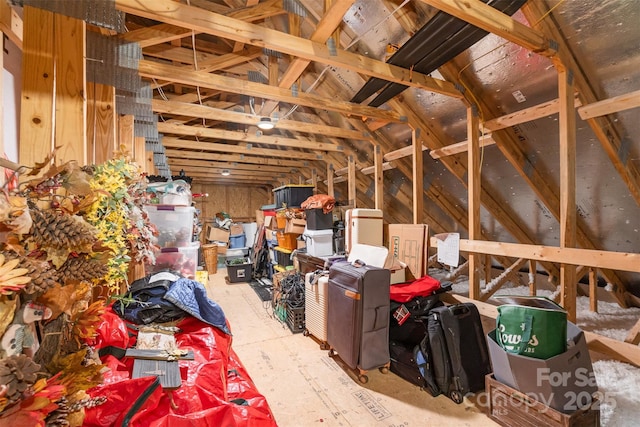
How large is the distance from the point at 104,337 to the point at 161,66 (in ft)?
6.31

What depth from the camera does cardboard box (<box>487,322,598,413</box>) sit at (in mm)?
1458

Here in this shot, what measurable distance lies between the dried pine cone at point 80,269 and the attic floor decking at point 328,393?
152 centimetres

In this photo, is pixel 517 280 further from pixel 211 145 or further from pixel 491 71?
pixel 211 145

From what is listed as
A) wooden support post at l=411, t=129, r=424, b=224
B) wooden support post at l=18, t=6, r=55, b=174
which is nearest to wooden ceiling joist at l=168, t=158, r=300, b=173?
wooden support post at l=411, t=129, r=424, b=224

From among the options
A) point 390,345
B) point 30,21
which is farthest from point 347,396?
point 30,21

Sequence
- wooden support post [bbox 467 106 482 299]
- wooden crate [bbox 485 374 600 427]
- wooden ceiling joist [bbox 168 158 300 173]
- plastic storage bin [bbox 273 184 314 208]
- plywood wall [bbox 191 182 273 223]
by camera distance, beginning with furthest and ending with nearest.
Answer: plywood wall [bbox 191 182 273 223] < wooden ceiling joist [bbox 168 158 300 173] < plastic storage bin [bbox 273 184 314 208] < wooden support post [bbox 467 106 482 299] < wooden crate [bbox 485 374 600 427]

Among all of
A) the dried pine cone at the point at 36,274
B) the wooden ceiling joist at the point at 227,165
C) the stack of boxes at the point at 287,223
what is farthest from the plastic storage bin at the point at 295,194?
the dried pine cone at the point at 36,274

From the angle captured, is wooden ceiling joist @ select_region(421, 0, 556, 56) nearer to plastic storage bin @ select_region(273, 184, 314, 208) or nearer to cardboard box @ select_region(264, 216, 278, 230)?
plastic storage bin @ select_region(273, 184, 314, 208)

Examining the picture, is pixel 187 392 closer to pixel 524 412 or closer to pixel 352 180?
pixel 524 412

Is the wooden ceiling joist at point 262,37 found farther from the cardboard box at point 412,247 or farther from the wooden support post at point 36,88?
the cardboard box at point 412,247

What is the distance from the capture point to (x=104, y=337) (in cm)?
117

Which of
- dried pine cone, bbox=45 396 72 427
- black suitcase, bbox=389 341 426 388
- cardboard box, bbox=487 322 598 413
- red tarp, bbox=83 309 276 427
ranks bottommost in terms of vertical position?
black suitcase, bbox=389 341 426 388

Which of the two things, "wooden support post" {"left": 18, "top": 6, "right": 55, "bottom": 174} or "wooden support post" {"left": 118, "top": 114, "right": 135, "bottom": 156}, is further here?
"wooden support post" {"left": 118, "top": 114, "right": 135, "bottom": 156}

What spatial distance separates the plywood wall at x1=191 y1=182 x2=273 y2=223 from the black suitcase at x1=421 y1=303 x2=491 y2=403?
23.5 ft
